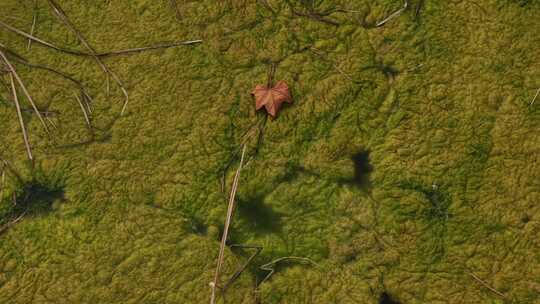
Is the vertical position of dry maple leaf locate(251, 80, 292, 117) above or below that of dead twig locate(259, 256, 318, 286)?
above

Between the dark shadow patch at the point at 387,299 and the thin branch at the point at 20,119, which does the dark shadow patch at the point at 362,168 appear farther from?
the thin branch at the point at 20,119

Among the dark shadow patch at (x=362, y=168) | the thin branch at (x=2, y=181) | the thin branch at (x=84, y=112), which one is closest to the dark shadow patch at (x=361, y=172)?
the dark shadow patch at (x=362, y=168)

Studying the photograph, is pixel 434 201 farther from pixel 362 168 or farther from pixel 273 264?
pixel 273 264

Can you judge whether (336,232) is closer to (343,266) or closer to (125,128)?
(343,266)

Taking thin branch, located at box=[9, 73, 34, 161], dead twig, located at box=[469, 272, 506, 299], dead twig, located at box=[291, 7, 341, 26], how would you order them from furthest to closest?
1. dead twig, located at box=[291, 7, 341, 26]
2. thin branch, located at box=[9, 73, 34, 161]
3. dead twig, located at box=[469, 272, 506, 299]

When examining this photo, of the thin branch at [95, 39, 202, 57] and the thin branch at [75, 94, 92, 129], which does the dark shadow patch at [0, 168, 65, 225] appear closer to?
the thin branch at [75, 94, 92, 129]

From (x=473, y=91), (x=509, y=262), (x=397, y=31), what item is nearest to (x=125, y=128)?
(x=397, y=31)

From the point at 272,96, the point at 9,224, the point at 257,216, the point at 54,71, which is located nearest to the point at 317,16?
the point at 272,96

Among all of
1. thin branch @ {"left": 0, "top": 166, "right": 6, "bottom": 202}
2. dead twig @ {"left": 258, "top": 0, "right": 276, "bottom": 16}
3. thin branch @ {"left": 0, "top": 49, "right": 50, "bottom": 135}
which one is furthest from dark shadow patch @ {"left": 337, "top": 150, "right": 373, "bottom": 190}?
thin branch @ {"left": 0, "top": 166, "right": 6, "bottom": 202}
